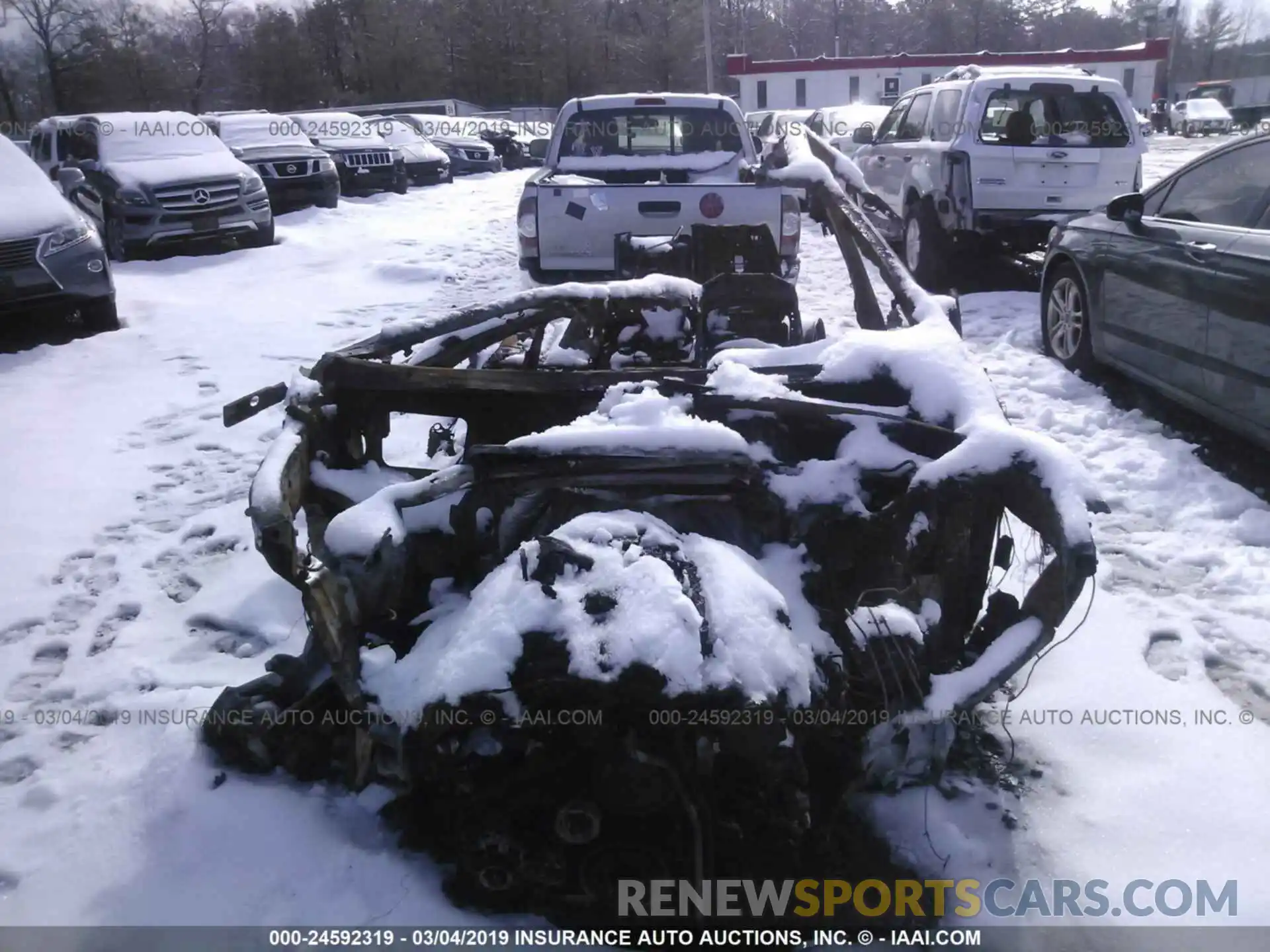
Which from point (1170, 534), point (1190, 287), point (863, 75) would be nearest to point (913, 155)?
point (1190, 287)

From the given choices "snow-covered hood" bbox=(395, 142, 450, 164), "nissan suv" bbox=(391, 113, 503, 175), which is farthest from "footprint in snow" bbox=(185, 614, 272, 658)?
"nissan suv" bbox=(391, 113, 503, 175)

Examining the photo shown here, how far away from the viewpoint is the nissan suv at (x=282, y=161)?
15.8m

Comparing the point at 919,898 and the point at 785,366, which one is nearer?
the point at 919,898

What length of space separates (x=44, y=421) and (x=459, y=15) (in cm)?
5920

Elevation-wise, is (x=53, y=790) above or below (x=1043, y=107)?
below

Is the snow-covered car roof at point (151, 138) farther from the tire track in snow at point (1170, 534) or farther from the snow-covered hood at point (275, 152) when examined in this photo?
the tire track in snow at point (1170, 534)

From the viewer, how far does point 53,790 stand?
114 inches

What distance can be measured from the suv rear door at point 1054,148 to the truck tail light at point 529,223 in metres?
4.62

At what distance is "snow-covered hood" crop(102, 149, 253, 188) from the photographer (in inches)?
468

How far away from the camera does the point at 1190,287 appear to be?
5.22 meters

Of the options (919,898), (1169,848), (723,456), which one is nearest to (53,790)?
(723,456)

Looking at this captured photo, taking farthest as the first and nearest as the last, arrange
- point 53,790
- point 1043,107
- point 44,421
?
point 1043,107 → point 44,421 → point 53,790

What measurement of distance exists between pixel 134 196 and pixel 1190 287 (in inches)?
444

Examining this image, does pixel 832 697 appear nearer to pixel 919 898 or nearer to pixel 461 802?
pixel 919 898
